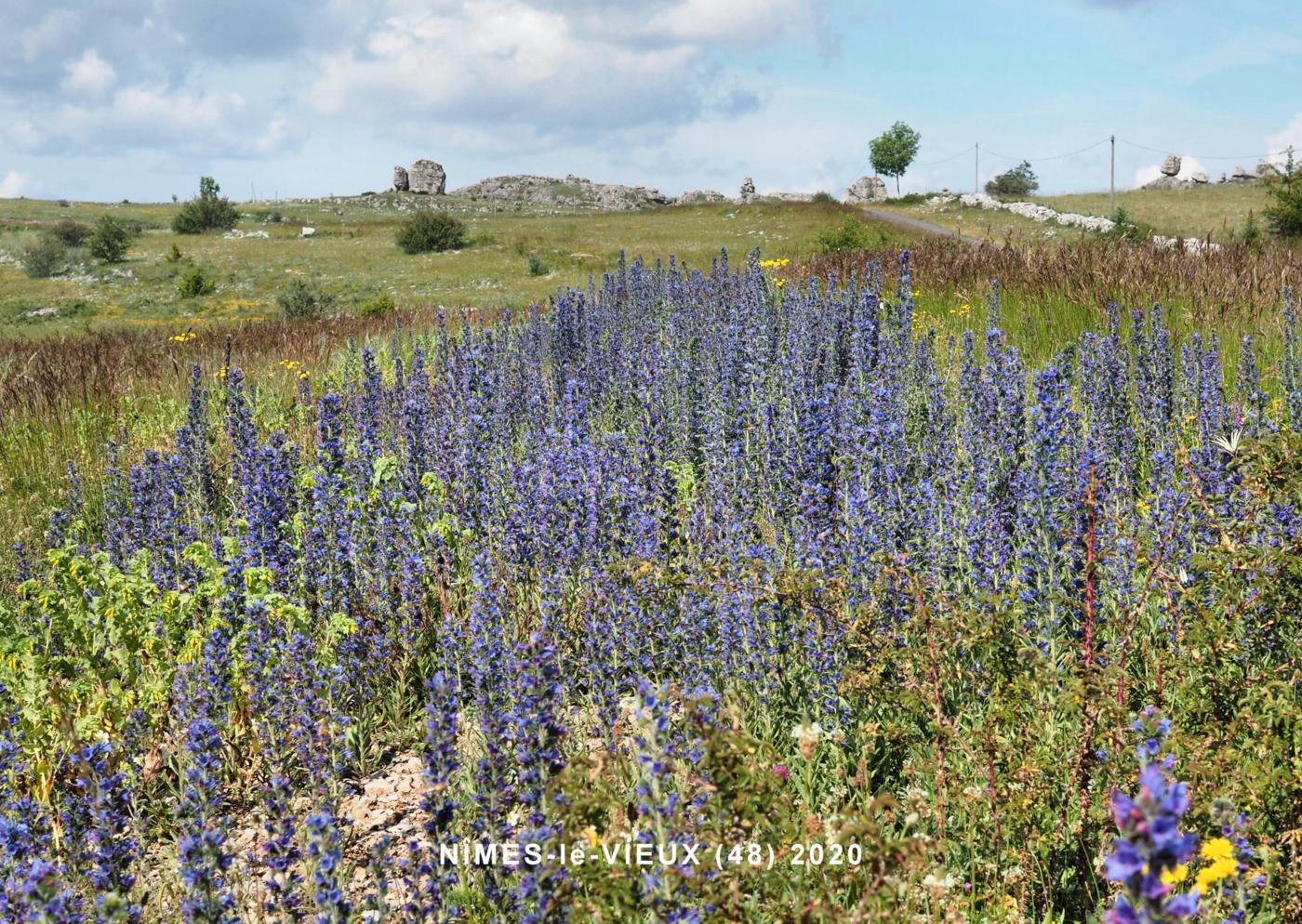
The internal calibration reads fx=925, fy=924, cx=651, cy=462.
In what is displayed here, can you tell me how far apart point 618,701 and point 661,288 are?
8.31 meters

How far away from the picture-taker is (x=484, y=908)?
2461mm

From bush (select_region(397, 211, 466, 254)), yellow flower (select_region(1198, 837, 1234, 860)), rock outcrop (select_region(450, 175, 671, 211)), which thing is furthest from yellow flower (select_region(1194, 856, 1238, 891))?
rock outcrop (select_region(450, 175, 671, 211))

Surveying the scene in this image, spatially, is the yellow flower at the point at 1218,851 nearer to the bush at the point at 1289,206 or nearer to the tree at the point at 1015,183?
the bush at the point at 1289,206

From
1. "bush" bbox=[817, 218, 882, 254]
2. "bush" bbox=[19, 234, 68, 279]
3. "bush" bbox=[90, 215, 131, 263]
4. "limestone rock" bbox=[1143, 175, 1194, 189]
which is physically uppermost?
"limestone rock" bbox=[1143, 175, 1194, 189]

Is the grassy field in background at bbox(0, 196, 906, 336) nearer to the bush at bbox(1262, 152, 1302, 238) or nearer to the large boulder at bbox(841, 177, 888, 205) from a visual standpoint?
the bush at bbox(1262, 152, 1302, 238)

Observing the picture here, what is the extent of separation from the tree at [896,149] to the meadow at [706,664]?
78.6m

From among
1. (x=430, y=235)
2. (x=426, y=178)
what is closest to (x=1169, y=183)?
(x=430, y=235)

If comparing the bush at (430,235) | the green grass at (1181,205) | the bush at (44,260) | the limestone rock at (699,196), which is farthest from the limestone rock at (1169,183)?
the bush at (44,260)

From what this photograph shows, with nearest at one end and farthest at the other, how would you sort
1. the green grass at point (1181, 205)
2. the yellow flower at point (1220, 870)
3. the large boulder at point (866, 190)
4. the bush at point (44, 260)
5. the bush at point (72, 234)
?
1. the yellow flower at point (1220, 870)
2. the green grass at point (1181, 205)
3. the bush at point (44, 260)
4. the bush at point (72, 234)
5. the large boulder at point (866, 190)

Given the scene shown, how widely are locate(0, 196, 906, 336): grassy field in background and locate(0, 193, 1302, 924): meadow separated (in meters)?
16.4

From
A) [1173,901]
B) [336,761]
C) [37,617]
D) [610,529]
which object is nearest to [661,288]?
[610,529]

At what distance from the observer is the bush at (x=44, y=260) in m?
41.9

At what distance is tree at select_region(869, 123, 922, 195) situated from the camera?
78.8 meters

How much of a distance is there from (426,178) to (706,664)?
94.7 meters
